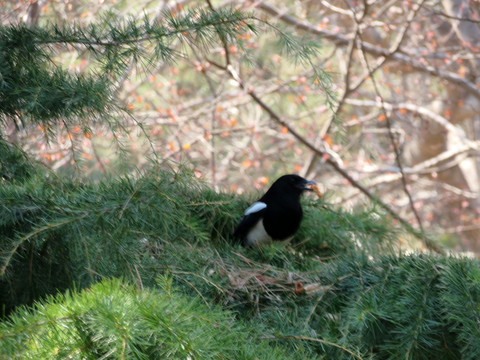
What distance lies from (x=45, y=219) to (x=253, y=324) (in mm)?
369

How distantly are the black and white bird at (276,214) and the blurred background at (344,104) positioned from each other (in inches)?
32.2

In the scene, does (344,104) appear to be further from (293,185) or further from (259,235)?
(259,235)

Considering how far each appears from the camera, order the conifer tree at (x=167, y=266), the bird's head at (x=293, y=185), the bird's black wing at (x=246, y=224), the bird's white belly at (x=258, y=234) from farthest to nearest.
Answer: the bird's head at (x=293, y=185)
the bird's white belly at (x=258, y=234)
the bird's black wing at (x=246, y=224)
the conifer tree at (x=167, y=266)

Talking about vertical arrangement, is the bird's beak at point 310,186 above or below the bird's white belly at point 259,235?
above

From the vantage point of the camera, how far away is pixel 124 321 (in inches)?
26.2

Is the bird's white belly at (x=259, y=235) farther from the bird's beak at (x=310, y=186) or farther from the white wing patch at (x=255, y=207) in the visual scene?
the bird's beak at (x=310, y=186)

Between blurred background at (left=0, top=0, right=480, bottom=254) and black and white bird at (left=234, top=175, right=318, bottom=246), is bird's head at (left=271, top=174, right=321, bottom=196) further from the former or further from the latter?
blurred background at (left=0, top=0, right=480, bottom=254)

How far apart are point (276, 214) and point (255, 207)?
0.18 metres

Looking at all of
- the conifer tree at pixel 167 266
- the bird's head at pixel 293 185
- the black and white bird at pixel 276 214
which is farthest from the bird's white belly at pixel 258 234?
the conifer tree at pixel 167 266

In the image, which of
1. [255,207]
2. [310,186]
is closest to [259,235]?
[255,207]

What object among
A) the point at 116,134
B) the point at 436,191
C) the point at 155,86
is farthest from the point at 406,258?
the point at 436,191

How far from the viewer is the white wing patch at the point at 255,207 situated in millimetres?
1588

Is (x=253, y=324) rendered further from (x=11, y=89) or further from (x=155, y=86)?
(x=155, y=86)

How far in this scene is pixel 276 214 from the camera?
5.92 feet
